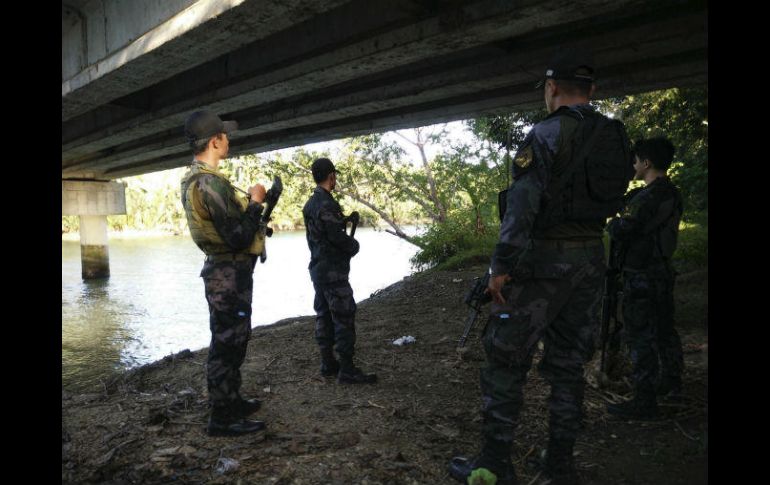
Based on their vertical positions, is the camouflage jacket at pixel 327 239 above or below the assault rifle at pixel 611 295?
above

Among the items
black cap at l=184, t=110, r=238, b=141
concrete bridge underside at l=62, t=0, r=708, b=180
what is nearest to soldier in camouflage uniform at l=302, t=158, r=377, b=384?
black cap at l=184, t=110, r=238, b=141

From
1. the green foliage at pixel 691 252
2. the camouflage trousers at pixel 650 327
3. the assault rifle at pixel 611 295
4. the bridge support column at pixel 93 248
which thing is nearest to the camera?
the camouflage trousers at pixel 650 327

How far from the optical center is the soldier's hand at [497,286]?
238 cm

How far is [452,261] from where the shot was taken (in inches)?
409

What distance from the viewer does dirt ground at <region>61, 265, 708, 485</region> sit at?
2.67 meters

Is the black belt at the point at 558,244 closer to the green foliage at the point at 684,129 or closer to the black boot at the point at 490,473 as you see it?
the black boot at the point at 490,473

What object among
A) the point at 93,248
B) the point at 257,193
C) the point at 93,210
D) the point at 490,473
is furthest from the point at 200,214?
the point at 93,248

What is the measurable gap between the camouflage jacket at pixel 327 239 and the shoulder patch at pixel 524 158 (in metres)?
1.92

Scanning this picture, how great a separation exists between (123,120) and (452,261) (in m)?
6.68

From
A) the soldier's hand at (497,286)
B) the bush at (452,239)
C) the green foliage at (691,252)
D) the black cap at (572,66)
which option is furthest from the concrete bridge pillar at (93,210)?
the black cap at (572,66)

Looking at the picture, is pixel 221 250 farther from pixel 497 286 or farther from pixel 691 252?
pixel 691 252

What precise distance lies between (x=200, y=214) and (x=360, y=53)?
2562 millimetres

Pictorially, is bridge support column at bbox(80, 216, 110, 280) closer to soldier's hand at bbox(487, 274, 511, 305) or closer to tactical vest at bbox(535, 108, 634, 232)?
soldier's hand at bbox(487, 274, 511, 305)

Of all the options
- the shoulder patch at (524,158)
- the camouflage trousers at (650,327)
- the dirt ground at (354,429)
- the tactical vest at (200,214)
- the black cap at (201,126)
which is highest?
the black cap at (201,126)
